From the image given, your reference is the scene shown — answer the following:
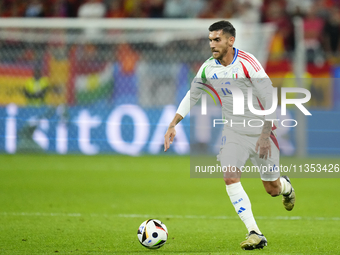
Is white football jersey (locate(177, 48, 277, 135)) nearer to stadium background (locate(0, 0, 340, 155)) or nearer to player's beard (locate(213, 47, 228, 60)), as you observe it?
player's beard (locate(213, 47, 228, 60))

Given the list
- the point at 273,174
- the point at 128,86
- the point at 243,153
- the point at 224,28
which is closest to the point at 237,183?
the point at 243,153

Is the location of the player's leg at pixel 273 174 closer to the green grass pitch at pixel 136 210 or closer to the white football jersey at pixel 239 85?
the white football jersey at pixel 239 85

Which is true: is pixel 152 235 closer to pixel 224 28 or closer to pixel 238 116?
pixel 238 116

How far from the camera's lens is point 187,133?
1370cm

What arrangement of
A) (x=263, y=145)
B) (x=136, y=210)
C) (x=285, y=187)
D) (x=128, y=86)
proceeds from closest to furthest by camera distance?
(x=263, y=145), (x=285, y=187), (x=136, y=210), (x=128, y=86)

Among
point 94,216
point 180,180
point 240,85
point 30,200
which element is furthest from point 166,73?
point 240,85

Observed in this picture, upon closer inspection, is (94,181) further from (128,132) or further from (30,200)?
(128,132)

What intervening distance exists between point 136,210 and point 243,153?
2.64 m

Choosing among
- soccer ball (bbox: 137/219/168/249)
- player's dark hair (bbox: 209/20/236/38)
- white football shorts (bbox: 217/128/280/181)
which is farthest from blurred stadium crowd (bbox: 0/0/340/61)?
soccer ball (bbox: 137/219/168/249)

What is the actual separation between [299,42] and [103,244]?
9.41 meters

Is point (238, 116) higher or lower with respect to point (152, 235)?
higher

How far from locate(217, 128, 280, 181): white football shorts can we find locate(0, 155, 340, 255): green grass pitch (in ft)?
2.33

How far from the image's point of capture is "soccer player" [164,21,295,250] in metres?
5.34

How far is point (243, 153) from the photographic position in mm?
5539
